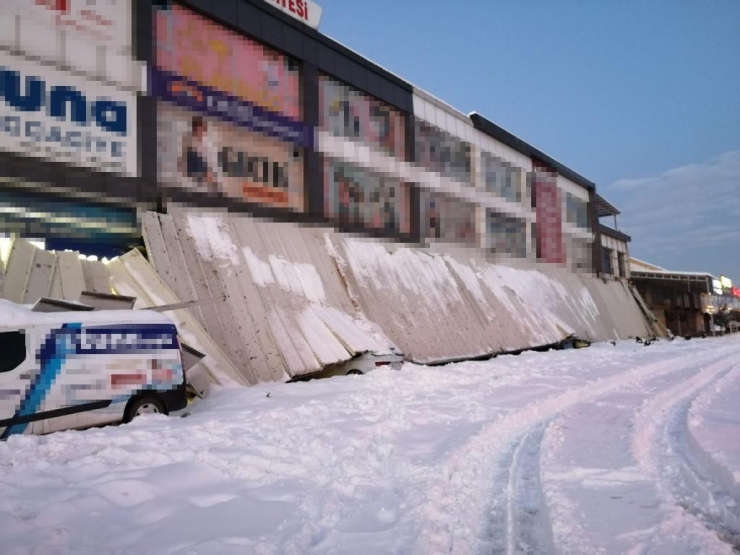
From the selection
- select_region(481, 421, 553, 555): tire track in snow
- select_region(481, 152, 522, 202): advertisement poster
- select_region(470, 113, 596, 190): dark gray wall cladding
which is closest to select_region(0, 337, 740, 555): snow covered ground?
select_region(481, 421, 553, 555): tire track in snow

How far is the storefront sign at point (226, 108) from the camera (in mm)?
12758

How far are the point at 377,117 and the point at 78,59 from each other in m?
11.1

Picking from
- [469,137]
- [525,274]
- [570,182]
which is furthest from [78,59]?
[570,182]

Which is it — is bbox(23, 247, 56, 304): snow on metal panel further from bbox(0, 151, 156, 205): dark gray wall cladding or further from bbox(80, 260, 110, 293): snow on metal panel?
bbox(0, 151, 156, 205): dark gray wall cladding

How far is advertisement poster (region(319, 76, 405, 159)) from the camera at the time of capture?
56.9 ft

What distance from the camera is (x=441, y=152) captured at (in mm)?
22859

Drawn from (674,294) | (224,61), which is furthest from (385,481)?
(674,294)

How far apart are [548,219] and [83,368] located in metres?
30.1

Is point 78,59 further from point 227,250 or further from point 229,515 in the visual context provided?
point 229,515

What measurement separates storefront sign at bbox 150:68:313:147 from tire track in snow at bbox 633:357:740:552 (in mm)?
12566

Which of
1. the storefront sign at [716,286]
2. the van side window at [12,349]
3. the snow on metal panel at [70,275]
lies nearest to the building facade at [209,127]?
the snow on metal panel at [70,275]

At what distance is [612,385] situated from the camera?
1115cm

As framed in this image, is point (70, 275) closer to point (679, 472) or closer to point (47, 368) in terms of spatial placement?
point (47, 368)

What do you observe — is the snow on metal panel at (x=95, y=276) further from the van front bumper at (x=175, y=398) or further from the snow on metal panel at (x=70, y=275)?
the van front bumper at (x=175, y=398)
